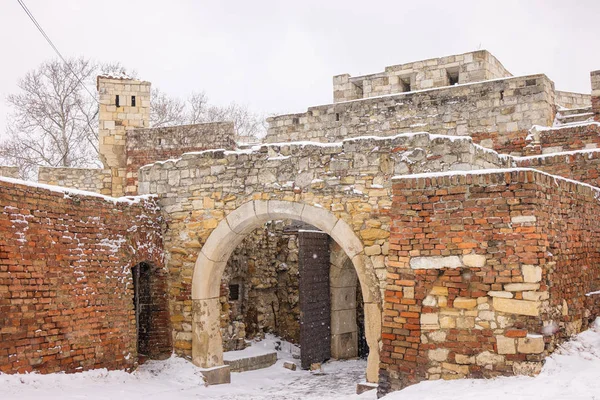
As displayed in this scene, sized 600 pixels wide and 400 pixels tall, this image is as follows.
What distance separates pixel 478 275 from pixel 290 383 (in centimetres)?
573

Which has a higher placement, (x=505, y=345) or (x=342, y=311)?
(x=505, y=345)

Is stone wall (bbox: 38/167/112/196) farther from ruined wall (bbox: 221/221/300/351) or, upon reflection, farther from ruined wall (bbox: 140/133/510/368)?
ruined wall (bbox: 140/133/510/368)

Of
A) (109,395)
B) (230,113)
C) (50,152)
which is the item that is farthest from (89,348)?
(230,113)

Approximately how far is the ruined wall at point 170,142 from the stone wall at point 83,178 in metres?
0.62

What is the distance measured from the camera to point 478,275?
526cm

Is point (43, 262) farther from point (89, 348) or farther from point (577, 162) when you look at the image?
point (577, 162)

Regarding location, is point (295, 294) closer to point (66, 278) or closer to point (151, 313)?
point (151, 313)

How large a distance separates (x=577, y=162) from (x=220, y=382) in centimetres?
618

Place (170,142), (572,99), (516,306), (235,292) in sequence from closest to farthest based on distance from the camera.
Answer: (516,306) → (235,292) → (170,142) → (572,99)

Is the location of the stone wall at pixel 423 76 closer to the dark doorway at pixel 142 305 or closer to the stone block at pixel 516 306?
the dark doorway at pixel 142 305

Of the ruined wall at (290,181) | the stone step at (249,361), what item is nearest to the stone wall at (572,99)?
the ruined wall at (290,181)

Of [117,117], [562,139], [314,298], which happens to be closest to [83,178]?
[117,117]

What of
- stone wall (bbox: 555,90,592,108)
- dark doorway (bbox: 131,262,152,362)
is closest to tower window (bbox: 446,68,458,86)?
stone wall (bbox: 555,90,592,108)

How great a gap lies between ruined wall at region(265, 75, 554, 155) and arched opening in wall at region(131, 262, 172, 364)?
489cm
